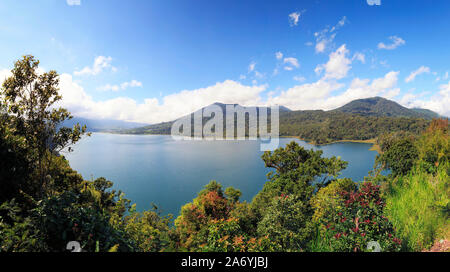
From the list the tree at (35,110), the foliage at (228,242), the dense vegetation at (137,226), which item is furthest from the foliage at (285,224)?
the tree at (35,110)

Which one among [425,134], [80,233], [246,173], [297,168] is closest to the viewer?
[80,233]

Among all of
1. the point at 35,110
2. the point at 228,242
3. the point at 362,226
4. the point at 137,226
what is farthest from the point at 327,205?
the point at 35,110

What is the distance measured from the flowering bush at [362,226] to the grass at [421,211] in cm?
33

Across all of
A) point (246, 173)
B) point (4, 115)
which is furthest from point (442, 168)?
point (246, 173)

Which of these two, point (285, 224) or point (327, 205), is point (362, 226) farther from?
point (285, 224)

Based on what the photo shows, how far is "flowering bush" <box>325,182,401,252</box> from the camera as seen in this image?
7.66ft

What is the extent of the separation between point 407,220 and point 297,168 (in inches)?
632

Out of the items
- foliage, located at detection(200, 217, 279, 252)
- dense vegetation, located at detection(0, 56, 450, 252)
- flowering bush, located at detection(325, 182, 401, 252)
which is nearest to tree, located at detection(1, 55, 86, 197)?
dense vegetation, located at detection(0, 56, 450, 252)

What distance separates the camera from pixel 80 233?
2.27m

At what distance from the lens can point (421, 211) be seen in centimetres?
277

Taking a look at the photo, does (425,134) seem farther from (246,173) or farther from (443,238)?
(246,173)

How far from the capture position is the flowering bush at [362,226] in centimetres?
234

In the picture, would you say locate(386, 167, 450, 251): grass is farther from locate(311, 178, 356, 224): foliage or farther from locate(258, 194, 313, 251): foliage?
locate(258, 194, 313, 251): foliage

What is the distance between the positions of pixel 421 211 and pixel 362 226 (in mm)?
1117
